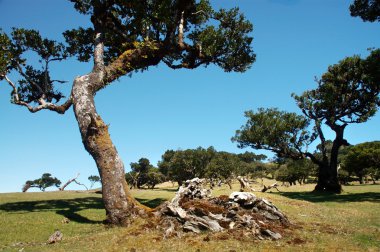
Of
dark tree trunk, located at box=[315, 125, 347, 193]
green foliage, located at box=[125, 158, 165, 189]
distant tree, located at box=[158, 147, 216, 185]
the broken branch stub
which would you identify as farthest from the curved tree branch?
green foliage, located at box=[125, 158, 165, 189]

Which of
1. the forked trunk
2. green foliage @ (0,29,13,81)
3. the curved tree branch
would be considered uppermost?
green foliage @ (0,29,13,81)

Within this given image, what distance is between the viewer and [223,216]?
655 inches

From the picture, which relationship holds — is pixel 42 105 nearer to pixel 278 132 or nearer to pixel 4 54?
pixel 4 54

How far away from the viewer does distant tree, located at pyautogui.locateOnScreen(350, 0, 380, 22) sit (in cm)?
3706

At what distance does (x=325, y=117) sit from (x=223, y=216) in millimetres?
47824

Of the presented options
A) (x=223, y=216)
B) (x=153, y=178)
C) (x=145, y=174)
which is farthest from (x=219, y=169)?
(x=223, y=216)

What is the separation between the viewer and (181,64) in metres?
31.7

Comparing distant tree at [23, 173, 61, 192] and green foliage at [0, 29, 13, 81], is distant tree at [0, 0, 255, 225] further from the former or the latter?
distant tree at [23, 173, 61, 192]

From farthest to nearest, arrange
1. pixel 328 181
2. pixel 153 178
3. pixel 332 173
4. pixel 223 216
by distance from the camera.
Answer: pixel 153 178, pixel 328 181, pixel 332 173, pixel 223 216

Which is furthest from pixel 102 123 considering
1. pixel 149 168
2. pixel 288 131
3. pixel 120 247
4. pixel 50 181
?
pixel 50 181

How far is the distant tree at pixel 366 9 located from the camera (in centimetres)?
3706

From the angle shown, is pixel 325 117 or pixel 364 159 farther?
pixel 364 159

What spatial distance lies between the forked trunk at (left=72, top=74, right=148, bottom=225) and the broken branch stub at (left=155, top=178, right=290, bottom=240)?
211 centimetres

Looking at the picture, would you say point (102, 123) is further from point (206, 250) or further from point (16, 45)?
point (16, 45)
